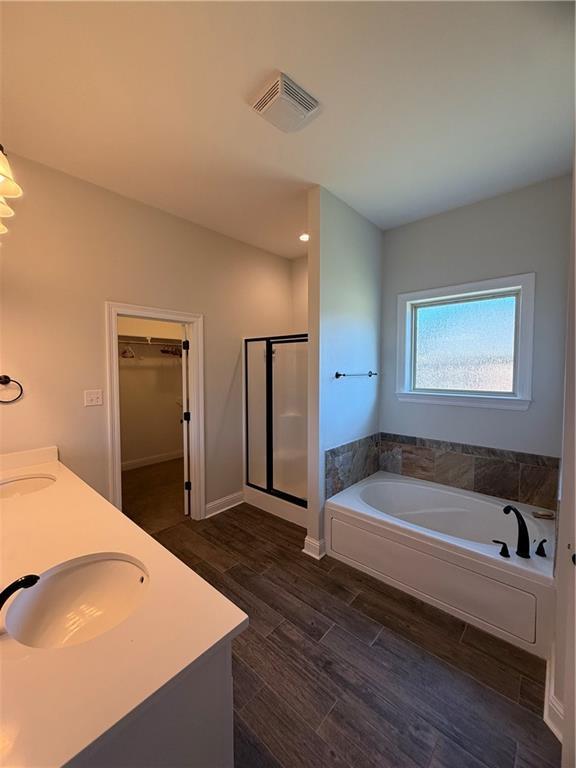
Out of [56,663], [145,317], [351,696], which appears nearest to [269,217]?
[145,317]

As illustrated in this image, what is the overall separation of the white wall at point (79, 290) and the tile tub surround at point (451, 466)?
53.2 inches

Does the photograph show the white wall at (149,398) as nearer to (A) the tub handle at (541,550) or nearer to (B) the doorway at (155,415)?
(B) the doorway at (155,415)

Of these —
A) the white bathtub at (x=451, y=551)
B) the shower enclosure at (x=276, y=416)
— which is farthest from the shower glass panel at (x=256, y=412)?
the white bathtub at (x=451, y=551)

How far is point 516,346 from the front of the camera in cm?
238

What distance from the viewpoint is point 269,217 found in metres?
2.78

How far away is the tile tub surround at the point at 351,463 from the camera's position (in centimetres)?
250

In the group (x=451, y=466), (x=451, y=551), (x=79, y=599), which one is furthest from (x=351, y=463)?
(x=79, y=599)

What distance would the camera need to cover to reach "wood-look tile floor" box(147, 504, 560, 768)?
1206mm

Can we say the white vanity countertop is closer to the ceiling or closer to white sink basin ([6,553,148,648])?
white sink basin ([6,553,148,648])

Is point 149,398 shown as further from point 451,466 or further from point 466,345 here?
point 466,345

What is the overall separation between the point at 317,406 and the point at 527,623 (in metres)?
1.67

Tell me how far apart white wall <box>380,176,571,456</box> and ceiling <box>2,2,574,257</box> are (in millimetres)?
204

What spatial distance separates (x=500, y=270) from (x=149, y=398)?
4.75 m

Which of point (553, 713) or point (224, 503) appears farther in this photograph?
point (224, 503)
